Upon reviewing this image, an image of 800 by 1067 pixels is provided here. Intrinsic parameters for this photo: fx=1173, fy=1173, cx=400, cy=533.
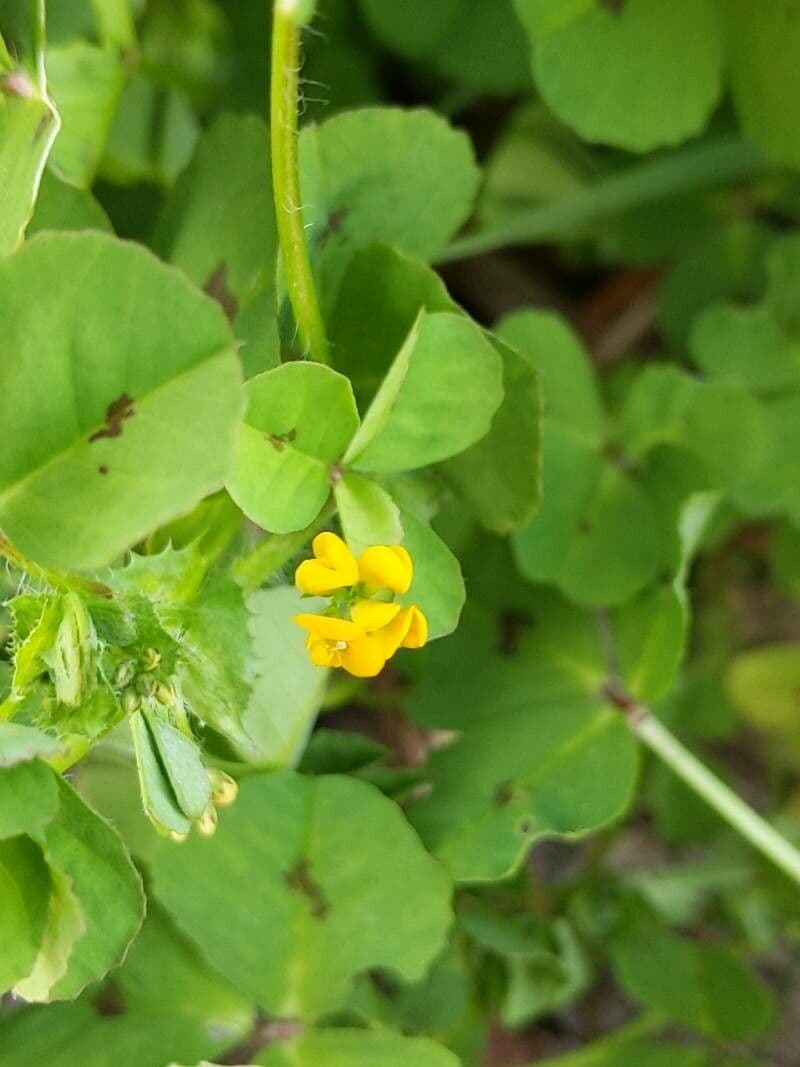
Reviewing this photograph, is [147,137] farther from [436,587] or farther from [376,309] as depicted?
[436,587]

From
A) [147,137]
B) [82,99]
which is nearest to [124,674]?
[82,99]

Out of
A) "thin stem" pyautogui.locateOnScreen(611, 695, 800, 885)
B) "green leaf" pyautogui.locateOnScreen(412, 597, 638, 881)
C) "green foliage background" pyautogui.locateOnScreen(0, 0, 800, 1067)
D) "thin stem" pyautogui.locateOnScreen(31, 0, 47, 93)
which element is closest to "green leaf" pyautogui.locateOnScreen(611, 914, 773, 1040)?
"green foliage background" pyautogui.locateOnScreen(0, 0, 800, 1067)

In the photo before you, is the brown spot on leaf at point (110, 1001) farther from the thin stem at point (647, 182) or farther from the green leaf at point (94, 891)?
the thin stem at point (647, 182)

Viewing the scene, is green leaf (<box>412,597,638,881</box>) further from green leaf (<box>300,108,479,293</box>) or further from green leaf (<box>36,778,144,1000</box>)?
green leaf (<box>300,108,479,293</box>)

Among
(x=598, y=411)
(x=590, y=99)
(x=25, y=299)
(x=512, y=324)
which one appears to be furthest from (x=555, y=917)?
(x=25, y=299)

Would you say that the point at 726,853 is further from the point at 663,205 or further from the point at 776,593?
the point at 663,205

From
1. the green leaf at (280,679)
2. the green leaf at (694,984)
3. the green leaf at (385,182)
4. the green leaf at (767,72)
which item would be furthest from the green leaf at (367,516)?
the green leaf at (694,984)
